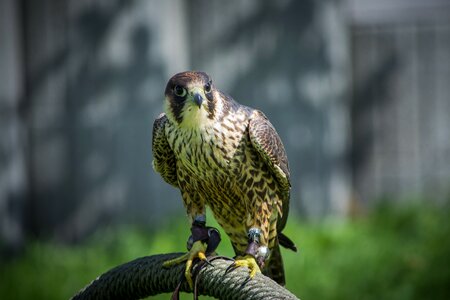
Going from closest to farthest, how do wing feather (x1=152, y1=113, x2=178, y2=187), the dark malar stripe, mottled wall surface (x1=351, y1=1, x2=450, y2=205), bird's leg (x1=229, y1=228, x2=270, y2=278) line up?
bird's leg (x1=229, y1=228, x2=270, y2=278) < the dark malar stripe < wing feather (x1=152, y1=113, x2=178, y2=187) < mottled wall surface (x1=351, y1=1, x2=450, y2=205)

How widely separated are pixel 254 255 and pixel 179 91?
1.62 ft

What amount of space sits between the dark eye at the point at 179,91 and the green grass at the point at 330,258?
277 centimetres

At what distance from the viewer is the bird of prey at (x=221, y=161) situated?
239 cm

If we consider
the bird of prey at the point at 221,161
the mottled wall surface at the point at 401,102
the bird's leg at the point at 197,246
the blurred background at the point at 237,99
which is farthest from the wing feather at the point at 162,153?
the mottled wall surface at the point at 401,102

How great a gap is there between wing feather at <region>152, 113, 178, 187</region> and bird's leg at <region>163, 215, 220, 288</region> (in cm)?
24

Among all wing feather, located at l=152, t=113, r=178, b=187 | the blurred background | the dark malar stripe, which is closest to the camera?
the dark malar stripe

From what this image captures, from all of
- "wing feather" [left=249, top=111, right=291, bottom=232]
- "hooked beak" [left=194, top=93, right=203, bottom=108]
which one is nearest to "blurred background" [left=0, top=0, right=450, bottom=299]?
"wing feather" [left=249, top=111, right=291, bottom=232]

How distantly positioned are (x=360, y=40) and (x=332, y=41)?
0.53m

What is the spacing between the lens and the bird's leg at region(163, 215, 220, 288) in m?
2.32

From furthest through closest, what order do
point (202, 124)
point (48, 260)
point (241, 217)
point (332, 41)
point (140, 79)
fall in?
point (332, 41), point (140, 79), point (48, 260), point (241, 217), point (202, 124)

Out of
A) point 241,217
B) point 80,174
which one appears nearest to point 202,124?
point 241,217

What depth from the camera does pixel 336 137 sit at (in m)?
6.77

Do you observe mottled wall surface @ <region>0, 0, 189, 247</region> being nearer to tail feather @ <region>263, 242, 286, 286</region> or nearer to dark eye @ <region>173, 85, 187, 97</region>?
tail feather @ <region>263, 242, 286, 286</region>

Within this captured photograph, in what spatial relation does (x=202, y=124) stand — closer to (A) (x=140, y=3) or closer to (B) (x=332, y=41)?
(A) (x=140, y=3)
